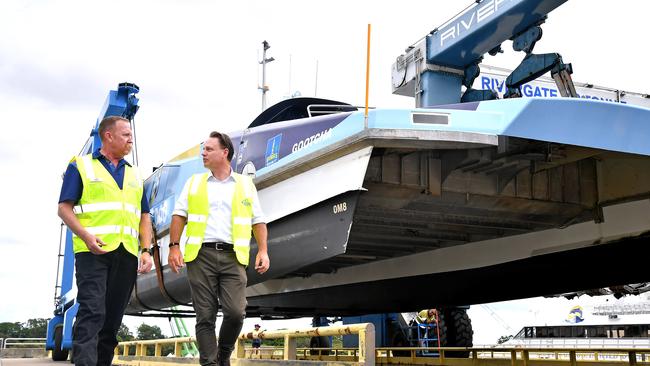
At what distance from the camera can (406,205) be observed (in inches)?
268

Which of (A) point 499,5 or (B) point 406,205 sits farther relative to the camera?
(A) point 499,5

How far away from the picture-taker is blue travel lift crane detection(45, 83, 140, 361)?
1168 centimetres

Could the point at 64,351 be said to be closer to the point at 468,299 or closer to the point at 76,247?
the point at 468,299

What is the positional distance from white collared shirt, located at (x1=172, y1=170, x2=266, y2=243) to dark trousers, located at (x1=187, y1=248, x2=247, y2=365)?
0.34ft

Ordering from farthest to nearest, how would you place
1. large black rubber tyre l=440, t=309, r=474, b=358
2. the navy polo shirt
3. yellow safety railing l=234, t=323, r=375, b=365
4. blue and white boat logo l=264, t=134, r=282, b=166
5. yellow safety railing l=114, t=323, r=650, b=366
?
large black rubber tyre l=440, t=309, r=474, b=358 < blue and white boat logo l=264, t=134, r=282, b=166 < yellow safety railing l=114, t=323, r=650, b=366 < yellow safety railing l=234, t=323, r=375, b=365 < the navy polo shirt

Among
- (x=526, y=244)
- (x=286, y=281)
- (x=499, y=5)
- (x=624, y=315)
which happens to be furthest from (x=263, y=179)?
(x=624, y=315)

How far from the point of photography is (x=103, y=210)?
3.95m

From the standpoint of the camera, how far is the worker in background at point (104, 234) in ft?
12.3

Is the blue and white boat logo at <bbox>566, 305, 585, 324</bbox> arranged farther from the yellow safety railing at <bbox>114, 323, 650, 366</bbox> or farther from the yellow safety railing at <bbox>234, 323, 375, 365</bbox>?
the yellow safety railing at <bbox>234, 323, 375, 365</bbox>

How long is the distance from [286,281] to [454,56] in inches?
181

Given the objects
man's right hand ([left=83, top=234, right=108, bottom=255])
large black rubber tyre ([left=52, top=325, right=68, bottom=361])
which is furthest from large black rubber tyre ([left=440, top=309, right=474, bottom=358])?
man's right hand ([left=83, top=234, right=108, bottom=255])

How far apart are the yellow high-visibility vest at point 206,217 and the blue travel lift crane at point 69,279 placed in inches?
284

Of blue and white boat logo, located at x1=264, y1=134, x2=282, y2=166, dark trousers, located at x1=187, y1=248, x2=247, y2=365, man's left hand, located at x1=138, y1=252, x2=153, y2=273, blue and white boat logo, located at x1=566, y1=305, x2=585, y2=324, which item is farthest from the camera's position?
blue and white boat logo, located at x1=566, y1=305, x2=585, y2=324

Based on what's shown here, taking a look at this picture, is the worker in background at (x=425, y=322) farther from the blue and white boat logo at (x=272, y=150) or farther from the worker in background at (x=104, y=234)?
the worker in background at (x=104, y=234)
